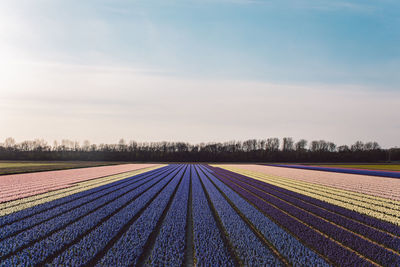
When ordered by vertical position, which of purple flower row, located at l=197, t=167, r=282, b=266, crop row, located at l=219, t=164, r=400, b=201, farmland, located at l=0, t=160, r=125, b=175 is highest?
purple flower row, located at l=197, t=167, r=282, b=266

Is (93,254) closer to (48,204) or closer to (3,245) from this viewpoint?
(3,245)

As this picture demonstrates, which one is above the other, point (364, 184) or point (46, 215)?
point (46, 215)

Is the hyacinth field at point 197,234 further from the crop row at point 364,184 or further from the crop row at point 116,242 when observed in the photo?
the crop row at point 364,184

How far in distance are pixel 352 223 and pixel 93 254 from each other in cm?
794

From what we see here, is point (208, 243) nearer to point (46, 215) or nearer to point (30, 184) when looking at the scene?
point (46, 215)

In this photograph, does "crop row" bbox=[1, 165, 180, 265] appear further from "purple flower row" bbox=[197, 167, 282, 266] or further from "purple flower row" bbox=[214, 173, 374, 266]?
"purple flower row" bbox=[214, 173, 374, 266]

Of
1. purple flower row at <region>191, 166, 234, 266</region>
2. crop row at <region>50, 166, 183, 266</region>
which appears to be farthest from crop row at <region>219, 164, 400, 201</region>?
crop row at <region>50, 166, 183, 266</region>

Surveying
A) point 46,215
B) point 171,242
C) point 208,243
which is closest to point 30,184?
point 46,215

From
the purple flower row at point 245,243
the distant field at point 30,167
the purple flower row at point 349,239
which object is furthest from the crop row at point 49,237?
the distant field at point 30,167

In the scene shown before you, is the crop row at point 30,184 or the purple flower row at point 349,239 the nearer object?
the purple flower row at point 349,239

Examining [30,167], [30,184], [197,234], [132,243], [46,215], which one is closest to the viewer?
[132,243]

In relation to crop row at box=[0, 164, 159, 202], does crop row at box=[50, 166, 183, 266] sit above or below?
above

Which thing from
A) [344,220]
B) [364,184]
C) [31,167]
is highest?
[344,220]

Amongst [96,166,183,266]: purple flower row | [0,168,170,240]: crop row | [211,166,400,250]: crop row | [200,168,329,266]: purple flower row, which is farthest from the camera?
[0,168,170,240]: crop row
